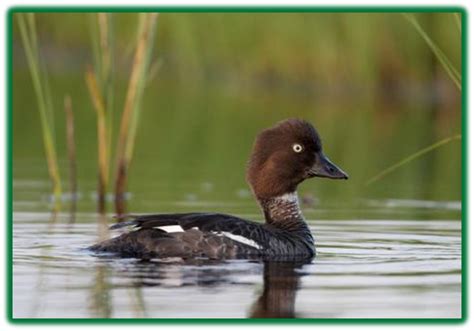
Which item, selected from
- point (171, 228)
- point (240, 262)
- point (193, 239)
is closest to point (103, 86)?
point (171, 228)

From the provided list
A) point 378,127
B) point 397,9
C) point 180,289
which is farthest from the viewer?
point 378,127

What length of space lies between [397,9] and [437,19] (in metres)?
13.6

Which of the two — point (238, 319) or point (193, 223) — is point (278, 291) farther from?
point (193, 223)

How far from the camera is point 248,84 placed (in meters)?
30.2

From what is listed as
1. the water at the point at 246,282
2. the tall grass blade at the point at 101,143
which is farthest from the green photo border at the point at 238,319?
the tall grass blade at the point at 101,143

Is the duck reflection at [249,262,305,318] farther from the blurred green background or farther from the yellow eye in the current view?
the blurred green background

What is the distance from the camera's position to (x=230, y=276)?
9.97m

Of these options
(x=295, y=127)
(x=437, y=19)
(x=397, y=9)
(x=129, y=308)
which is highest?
(x=437, y=19)

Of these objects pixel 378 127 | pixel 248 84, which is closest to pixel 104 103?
A: pixel 378 127

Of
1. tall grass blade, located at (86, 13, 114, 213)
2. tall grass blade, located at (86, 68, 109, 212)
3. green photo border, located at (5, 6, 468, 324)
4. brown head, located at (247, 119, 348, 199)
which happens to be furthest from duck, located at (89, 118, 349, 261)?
tall grass blade, located at (86, 68, 109, 212)

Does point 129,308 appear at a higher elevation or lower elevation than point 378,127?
lower

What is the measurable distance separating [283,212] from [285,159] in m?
0.46

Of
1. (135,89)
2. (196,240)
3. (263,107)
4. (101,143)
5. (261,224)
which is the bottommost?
(196,240)

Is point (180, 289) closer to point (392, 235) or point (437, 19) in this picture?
point (392, 235)
